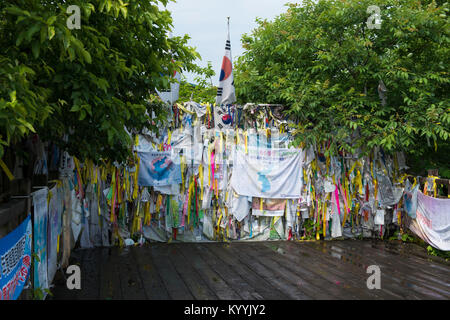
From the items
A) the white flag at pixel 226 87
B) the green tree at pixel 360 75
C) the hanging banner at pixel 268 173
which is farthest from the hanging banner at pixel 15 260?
the green tree at pixel 360 75

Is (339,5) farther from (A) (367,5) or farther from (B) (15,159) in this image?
(B) (15,159)

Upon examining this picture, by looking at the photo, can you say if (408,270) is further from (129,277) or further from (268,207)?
(129,277)

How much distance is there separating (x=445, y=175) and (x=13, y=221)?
9.02 metres

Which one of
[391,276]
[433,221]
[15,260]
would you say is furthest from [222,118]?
[15,260]

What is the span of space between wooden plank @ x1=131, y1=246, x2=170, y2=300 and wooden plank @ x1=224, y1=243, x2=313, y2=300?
1.75 meters

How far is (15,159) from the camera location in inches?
163

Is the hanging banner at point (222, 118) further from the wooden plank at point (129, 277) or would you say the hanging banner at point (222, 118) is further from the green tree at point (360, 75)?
the wooden plank at point (129, 277)

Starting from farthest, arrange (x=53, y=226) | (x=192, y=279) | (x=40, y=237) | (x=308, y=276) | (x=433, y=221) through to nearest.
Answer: (x=433, y=221) → (x=308, y=276) → (x=192, y=279) → (x=53, y=226) → (x=40, y=237)

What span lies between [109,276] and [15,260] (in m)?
2.94

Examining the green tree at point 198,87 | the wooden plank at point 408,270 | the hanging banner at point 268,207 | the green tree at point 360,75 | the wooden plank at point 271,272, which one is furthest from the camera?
the green tree at point 198,87

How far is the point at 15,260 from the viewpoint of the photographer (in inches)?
137

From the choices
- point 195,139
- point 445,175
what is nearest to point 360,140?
point 445,175

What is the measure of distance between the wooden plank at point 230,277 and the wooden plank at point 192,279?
15.9 inches

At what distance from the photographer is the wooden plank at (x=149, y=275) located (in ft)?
17.7
